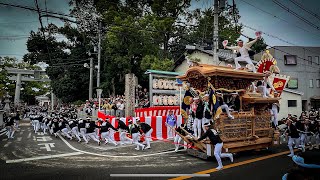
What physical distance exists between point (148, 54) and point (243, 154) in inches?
774

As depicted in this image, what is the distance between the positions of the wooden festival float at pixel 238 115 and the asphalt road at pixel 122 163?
A: 570mm

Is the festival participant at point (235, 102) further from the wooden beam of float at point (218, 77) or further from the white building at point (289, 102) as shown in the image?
the white building at point (289, 102)

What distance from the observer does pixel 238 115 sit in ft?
35.8

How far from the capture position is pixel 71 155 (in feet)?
38.0

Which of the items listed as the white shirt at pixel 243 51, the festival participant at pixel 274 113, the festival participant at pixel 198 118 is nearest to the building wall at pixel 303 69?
the festival participant at pixel 274 113

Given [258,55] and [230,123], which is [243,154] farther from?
[258,55]

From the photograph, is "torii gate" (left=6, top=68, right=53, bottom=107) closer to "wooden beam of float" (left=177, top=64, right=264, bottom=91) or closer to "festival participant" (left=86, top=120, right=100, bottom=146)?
"festival participant" (left=86, top=120, right=100, bottom=146)

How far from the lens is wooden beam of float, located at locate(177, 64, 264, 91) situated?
10516 millimetres

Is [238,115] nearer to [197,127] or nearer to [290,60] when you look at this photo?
[197,127]


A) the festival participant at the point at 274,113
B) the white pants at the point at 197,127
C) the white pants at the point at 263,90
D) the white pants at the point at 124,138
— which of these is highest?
the white pants at the point at 263,90

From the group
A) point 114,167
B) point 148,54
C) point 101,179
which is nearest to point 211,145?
point 114,167

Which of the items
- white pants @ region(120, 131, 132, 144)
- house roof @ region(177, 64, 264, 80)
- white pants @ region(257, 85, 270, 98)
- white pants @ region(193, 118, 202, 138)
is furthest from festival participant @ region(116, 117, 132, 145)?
white pants @ region(257, 85, 270, 98)

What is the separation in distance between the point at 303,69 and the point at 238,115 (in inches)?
1236

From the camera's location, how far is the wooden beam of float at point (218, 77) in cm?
1052
